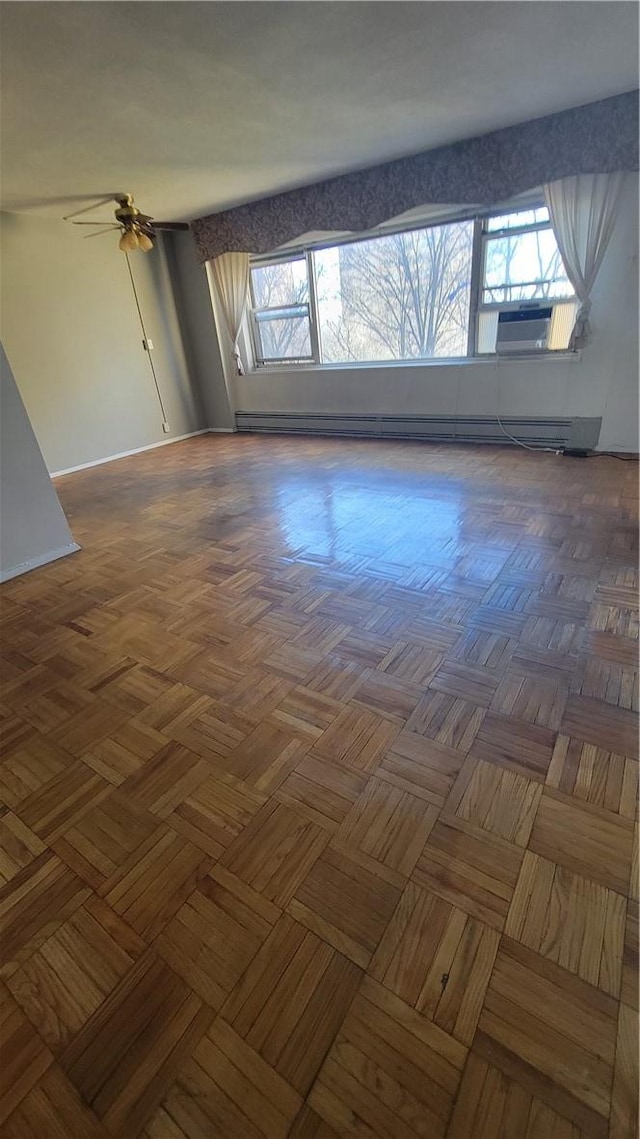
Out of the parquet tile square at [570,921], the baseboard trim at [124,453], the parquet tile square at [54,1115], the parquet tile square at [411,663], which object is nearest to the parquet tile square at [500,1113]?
the parquet tile square at [570,921]

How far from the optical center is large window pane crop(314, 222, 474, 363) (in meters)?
4.20

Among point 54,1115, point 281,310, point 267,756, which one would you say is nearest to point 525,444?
point 281,310

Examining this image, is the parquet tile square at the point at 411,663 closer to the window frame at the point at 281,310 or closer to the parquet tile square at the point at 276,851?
the parquet tile square at the point at 276,851

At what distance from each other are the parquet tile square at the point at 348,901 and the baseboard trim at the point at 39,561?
7.88ft

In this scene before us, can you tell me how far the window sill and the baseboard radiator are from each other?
1.54ft

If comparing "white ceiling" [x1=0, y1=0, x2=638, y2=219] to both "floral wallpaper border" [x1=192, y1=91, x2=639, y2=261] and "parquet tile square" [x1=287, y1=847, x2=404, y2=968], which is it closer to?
"floral wallpaper border" [x1=192, y1=91, x2=639, y2=261]

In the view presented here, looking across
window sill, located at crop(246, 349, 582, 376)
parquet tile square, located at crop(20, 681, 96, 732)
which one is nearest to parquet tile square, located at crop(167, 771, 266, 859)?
parquet tile square, located at crop(20, 681, 96, 732)

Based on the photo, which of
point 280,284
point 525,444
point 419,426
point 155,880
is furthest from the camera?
point 280,284

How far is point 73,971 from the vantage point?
35.5 inches

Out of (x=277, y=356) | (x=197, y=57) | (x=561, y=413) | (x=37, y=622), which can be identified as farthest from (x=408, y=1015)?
(x=277, y=356)

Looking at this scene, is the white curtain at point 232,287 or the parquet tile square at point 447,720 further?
the white curtain at point 232,287

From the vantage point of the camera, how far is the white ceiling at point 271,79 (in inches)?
74.5

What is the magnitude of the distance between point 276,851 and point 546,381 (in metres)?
4.14

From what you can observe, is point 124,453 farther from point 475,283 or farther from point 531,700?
point 531,700
